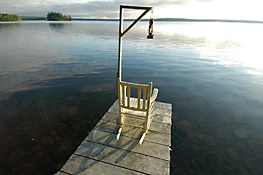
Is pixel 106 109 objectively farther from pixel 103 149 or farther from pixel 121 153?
pixel 121 153

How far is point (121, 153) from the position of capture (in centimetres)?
286

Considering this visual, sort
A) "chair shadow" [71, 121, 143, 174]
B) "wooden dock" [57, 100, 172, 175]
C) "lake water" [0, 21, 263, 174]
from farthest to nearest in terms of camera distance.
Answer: "lake water" [0, 21, 263, 174]
"chair shadow" [71, 121, 143, 174]
"wooden dock" [57, 100, 172, 175]

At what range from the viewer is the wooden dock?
254 centimetres

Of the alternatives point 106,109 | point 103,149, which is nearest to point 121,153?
point 103,149

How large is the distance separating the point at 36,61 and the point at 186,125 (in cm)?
1156

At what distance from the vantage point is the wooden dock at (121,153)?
2.54 meters

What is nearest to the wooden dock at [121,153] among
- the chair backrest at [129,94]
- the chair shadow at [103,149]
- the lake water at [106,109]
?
the chair shadow at [103,149]

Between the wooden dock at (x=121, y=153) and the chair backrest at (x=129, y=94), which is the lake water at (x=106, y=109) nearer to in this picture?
the wooden dock at (x=121, y=153)

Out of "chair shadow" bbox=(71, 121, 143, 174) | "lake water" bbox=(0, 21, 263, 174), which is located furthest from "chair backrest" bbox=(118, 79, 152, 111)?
"lake water" bbox=(0, 21, 263, 174)

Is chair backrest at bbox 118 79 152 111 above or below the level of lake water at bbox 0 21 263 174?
above

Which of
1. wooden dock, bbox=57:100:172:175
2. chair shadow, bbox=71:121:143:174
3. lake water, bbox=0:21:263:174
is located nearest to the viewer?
wooden dock, bbox=57:100:172:175

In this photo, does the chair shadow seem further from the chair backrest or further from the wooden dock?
the chair backrest

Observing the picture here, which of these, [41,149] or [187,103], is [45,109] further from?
[187,103]

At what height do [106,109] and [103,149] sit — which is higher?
[103,149]
